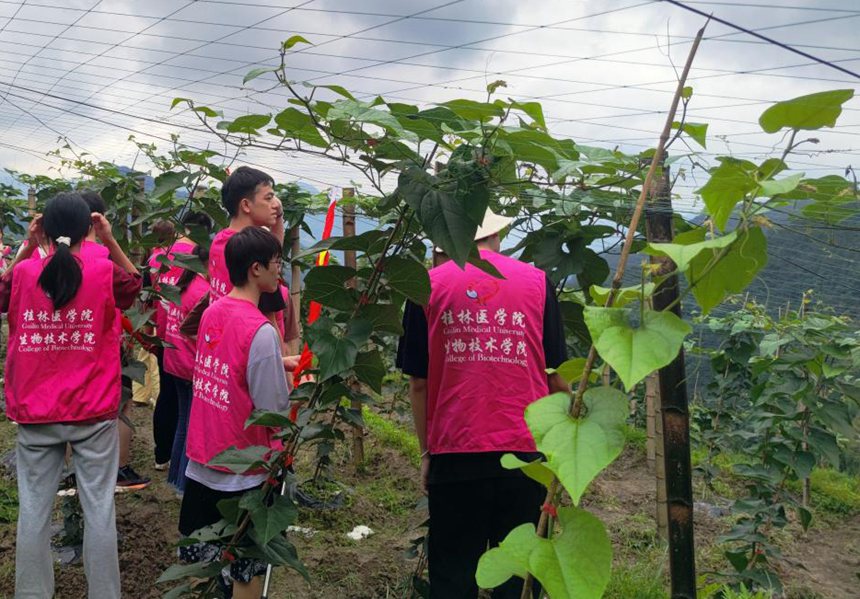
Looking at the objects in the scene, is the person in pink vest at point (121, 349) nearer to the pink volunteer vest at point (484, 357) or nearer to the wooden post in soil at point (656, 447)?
the pink volunteer vest at point (484, 357)

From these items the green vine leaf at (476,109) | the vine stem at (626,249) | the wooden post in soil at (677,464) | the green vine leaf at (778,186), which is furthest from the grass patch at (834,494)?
the green vine leaf at (778,186)

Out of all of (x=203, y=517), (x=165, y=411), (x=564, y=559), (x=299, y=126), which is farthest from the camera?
(x=165, y=411)

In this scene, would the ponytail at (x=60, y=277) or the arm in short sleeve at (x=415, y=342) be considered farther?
the ponytail at (x=60, y=277)

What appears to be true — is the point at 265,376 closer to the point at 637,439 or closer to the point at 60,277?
the point at 60,277

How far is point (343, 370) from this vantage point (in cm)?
177

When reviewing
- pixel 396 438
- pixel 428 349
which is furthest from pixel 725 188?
pixel 396 438

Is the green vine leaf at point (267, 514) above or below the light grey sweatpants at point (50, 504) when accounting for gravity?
above

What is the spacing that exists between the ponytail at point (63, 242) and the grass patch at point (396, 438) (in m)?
2.78

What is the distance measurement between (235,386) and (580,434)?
153 centimetres

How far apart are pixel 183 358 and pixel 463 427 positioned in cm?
172

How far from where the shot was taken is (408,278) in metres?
1.82

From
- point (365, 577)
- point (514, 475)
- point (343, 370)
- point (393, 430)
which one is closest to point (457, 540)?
point (514, 475)

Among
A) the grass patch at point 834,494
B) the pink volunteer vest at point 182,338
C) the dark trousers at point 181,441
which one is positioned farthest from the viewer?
the grass patch at point 834,494

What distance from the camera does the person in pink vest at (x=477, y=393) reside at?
81.8 inches
